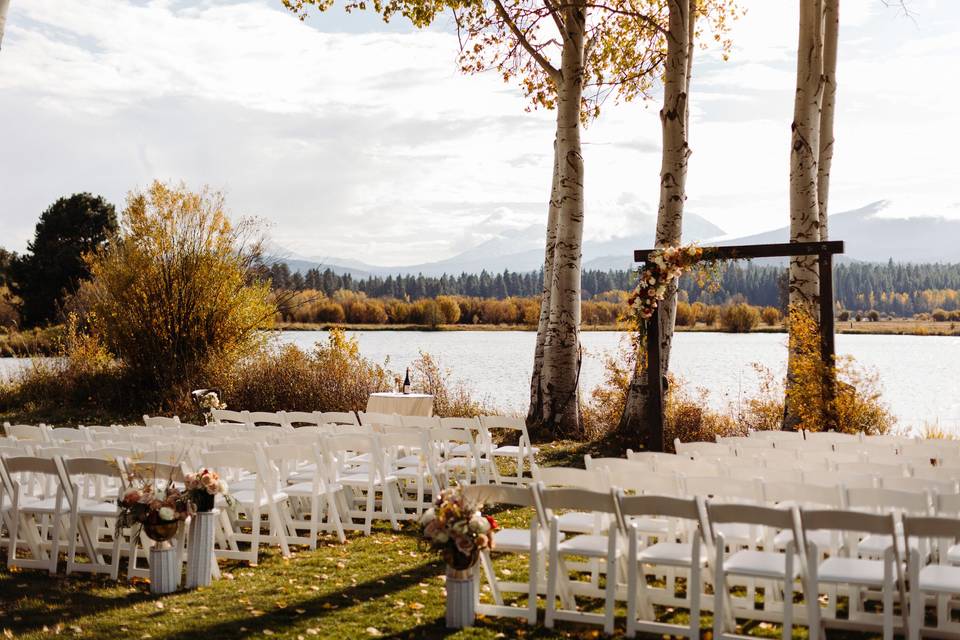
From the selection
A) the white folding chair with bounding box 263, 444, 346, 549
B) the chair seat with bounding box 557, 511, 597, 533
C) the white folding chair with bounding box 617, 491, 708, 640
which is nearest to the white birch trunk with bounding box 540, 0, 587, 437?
the white folding chair with bounding box 263, 444, 346, 549

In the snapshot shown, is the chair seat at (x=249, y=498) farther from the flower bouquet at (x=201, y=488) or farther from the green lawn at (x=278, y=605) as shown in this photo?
the flower bouquet at (x=201, y=488)

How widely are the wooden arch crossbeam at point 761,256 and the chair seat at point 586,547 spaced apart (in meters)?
6.93

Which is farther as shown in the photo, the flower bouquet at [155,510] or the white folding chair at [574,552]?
the flower bouquet at [155,510]

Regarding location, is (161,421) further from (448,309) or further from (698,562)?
(448,309)

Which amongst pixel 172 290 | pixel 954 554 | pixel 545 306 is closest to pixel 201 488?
pixel 954 554

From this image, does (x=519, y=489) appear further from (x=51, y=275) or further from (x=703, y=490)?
(x=51, y=275)

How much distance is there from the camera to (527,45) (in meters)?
15.8

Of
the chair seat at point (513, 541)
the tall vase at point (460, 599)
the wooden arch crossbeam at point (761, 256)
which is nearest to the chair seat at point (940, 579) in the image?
the chair seat at point (513, 541)

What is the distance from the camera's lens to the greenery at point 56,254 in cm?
4091

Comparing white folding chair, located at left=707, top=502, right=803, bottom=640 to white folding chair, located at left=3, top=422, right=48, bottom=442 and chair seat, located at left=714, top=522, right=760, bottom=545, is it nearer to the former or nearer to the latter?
chair seat, located at left=714, top=522, right=760, bottom=545

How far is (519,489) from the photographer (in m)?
5.73

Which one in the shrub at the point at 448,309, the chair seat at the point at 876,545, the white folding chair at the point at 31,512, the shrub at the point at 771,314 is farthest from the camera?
the shrub at the point at 448,309

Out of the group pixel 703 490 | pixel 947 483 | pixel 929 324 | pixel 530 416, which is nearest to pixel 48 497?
pixel 703 490

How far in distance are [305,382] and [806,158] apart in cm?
955
